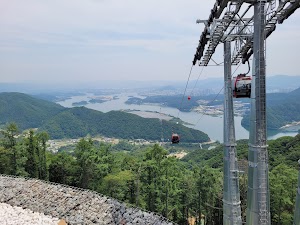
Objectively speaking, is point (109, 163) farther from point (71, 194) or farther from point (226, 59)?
point (226, 59)

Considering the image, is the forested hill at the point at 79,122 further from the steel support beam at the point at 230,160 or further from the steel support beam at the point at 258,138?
the steel support beam at the point at 258,138

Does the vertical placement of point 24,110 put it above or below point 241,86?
below

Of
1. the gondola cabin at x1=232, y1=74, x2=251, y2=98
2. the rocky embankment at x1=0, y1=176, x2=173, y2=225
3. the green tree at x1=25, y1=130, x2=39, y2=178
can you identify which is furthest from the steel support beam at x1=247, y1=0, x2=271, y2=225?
the green tree at x1=25, y1=130, x2=39, y2=178

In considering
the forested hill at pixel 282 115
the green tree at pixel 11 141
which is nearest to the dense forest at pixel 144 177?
the green tree at pixel 11 141

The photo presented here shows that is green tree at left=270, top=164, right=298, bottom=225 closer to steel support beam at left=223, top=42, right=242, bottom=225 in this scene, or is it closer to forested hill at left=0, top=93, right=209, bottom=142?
steel support beam at left=223, top=42, right=242, bottom=225

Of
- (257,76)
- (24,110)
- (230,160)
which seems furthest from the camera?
(24,110)

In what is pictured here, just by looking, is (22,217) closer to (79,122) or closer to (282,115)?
(79,122)

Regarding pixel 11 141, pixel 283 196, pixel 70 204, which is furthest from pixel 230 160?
pixel 11 141
